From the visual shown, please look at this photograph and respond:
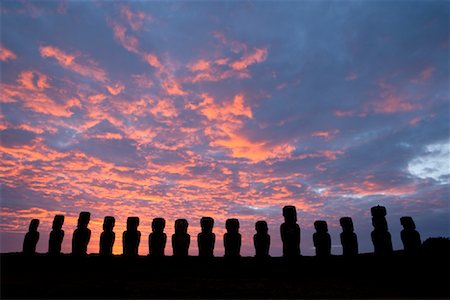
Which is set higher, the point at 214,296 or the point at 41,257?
the point at 41,257

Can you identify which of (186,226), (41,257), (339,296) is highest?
(186,226)

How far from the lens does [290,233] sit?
55.5 ft

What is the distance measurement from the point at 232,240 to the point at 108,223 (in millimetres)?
7097

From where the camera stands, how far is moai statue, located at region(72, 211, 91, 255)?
18531 mm

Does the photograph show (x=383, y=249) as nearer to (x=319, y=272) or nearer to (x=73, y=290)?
(x=319, y=272)

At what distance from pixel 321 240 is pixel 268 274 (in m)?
4.50

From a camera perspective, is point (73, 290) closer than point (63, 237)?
Yes

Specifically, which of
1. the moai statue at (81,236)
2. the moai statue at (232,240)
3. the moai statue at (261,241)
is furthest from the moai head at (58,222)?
the moai statue at (261,241)

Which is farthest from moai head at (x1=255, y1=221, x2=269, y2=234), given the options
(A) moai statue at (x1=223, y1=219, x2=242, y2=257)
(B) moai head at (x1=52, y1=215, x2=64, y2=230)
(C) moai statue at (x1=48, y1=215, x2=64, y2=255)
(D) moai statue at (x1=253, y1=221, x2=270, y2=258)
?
(B) moai head at (x1=52, y1=215, x2=64, y2=230)

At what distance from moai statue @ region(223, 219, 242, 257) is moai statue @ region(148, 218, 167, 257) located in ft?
10.3

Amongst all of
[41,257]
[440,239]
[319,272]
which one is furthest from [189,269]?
[440,239]

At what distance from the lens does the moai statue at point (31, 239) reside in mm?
19359

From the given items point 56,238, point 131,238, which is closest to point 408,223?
point 131,238

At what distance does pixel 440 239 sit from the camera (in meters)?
15.8
